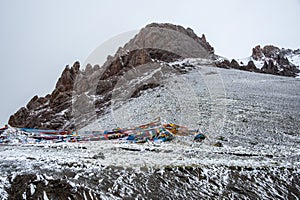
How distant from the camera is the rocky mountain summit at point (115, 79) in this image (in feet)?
106

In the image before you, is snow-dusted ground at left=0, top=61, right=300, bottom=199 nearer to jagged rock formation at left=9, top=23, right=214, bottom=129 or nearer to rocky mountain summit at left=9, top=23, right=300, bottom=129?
rocky mountain summit at left=9, top=23, right=300, bottom=129

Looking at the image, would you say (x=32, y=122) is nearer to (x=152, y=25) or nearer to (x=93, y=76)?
(x=93, y=76)

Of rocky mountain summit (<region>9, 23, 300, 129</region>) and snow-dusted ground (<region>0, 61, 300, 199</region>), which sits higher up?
rocky mountain summit (<region>9, 23, 300, 129</region>)

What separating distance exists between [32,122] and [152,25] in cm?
4374

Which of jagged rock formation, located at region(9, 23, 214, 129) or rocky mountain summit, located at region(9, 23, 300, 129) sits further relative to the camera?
rocky mountain summit, located at region(9, 23, 300, 129)

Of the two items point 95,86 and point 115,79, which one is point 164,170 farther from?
point 115,79

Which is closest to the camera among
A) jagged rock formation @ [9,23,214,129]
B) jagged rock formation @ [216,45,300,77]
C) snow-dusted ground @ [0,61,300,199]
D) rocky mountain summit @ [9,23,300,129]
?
snow-dusted ground @ [0,61,300,199]

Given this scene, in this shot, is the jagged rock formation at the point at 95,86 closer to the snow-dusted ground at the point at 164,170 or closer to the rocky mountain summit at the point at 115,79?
the rocky mountain summit at the point at 115,79

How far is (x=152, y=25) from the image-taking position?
64.2 meters

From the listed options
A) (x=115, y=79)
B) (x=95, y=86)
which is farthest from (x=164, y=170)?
(x=115, y=79)

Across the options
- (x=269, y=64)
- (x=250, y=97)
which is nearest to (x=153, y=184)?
(x=250, y=97)

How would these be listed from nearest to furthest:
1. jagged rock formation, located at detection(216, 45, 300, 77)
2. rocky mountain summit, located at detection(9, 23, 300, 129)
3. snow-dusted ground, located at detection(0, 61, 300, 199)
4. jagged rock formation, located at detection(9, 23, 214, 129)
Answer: snow-dusted ground, located at detection(0, 61, 300, 199) → jagged rock formation, located at detection(9, 23, 214, 129) → rocky mountain summit, located at detection(9, 23, 300, 129) → jagged rock formation, located at detection(216, 45, 300, 77)

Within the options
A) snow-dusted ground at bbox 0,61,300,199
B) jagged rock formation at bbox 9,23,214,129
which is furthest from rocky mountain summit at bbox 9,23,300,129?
snow-dusted ground at bbox 0,61,300,199

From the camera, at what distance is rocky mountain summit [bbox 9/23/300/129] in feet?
106
